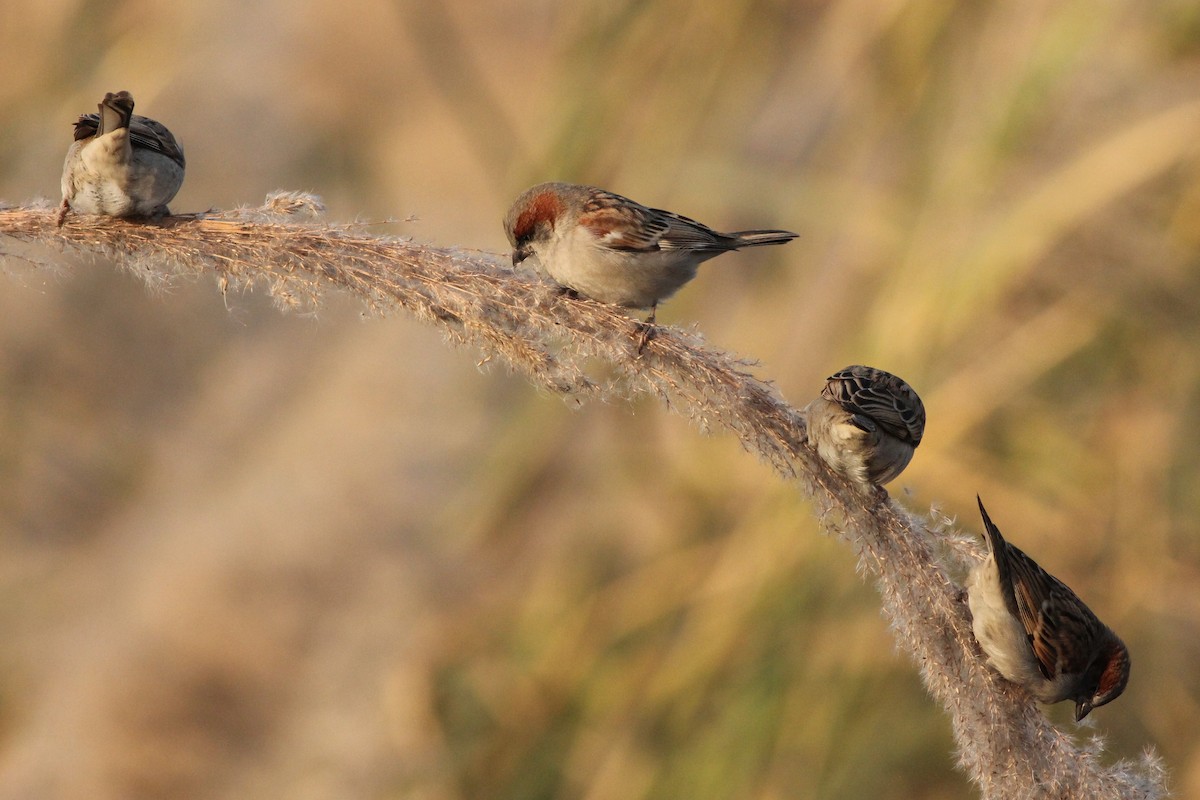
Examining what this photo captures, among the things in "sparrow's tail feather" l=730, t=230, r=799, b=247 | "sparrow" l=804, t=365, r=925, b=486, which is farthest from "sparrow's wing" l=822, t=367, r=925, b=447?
"sparrow's tail feather" l=730, t=230, r=799, b=247

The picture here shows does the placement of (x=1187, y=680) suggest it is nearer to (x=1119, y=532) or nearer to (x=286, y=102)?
(x=1119, y=532)

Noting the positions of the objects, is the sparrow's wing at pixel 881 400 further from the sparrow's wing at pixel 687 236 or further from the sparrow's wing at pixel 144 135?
the sparrow's wing at pixel 144 135

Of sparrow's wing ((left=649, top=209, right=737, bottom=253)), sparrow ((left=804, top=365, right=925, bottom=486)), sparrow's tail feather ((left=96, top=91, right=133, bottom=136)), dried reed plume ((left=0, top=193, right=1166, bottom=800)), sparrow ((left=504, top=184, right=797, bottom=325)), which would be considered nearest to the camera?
dried reed plume ((left=0, top=193, right=1166, bottom=800))

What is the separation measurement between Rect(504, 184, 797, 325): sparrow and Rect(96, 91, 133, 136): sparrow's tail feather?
109cm

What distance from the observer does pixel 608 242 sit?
283 centimetres

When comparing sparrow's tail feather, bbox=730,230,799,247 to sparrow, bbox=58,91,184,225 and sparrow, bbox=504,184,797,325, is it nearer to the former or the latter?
sparrow, bbox=504,184,797,325

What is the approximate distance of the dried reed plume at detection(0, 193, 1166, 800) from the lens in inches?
71.2

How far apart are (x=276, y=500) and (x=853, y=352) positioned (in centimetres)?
477

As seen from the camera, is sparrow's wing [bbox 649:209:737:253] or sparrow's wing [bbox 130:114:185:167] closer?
sparrow's wing [bbox 130:114:185:167]

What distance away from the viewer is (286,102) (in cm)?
862

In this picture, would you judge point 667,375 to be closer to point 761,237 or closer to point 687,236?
point 761,237

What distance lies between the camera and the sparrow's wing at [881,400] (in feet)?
7.23

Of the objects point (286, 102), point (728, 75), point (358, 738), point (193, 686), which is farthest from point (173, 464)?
point (728, 75)

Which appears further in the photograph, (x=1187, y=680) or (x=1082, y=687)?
(x=1187, y=680)
